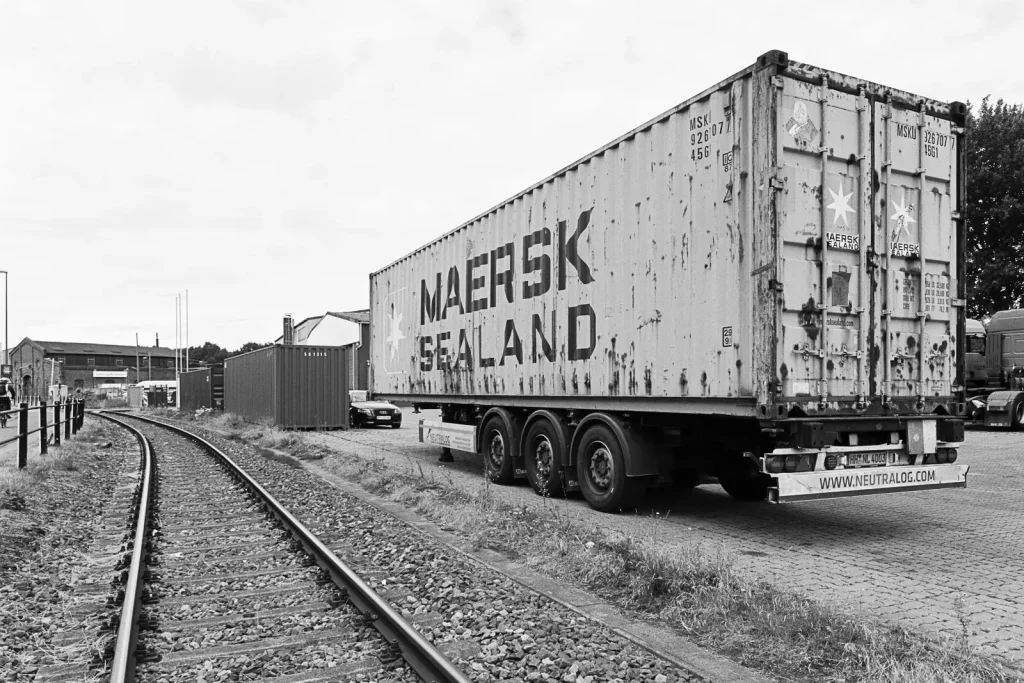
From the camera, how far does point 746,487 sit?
9.02 meters

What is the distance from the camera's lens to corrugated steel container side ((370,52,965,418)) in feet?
21.0

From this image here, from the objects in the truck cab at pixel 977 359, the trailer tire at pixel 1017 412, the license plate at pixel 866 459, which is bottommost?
the trailer tire at pixel 1017 412

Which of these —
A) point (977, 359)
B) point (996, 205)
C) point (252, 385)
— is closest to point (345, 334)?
point (252, 385)

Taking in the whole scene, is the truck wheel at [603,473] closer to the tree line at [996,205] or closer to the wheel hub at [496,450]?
the wheel hub at [496,450]

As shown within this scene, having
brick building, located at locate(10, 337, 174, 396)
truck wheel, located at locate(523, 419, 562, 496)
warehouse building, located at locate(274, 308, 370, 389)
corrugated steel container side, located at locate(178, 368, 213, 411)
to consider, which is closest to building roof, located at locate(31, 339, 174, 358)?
brick building, located at locate(10, 337, 174, 396)

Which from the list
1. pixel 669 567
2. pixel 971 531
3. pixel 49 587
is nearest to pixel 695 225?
pixel 669 567

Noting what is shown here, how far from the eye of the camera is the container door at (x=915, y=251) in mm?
6926

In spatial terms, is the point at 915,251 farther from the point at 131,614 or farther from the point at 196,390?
the point at 196,390

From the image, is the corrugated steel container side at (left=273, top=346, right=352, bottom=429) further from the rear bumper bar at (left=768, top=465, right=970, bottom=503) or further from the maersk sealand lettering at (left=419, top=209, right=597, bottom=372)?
the rear bumper bar at (left=768, top=465, right=970, bottom=503)

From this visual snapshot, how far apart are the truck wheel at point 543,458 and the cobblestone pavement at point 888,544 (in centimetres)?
25

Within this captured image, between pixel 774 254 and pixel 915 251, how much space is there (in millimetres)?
1794

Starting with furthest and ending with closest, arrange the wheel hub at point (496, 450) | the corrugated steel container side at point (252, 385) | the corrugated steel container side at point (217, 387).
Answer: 1. the corrugated steel container side at point (217, 387)
2. the corrugated steel container side at point (252, 385)
3. the wheel hub at point (496, 450)

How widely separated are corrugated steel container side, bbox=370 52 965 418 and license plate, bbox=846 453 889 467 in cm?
39

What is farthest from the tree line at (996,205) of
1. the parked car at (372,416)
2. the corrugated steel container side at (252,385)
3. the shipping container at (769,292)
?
the shipping container at (769,292)
